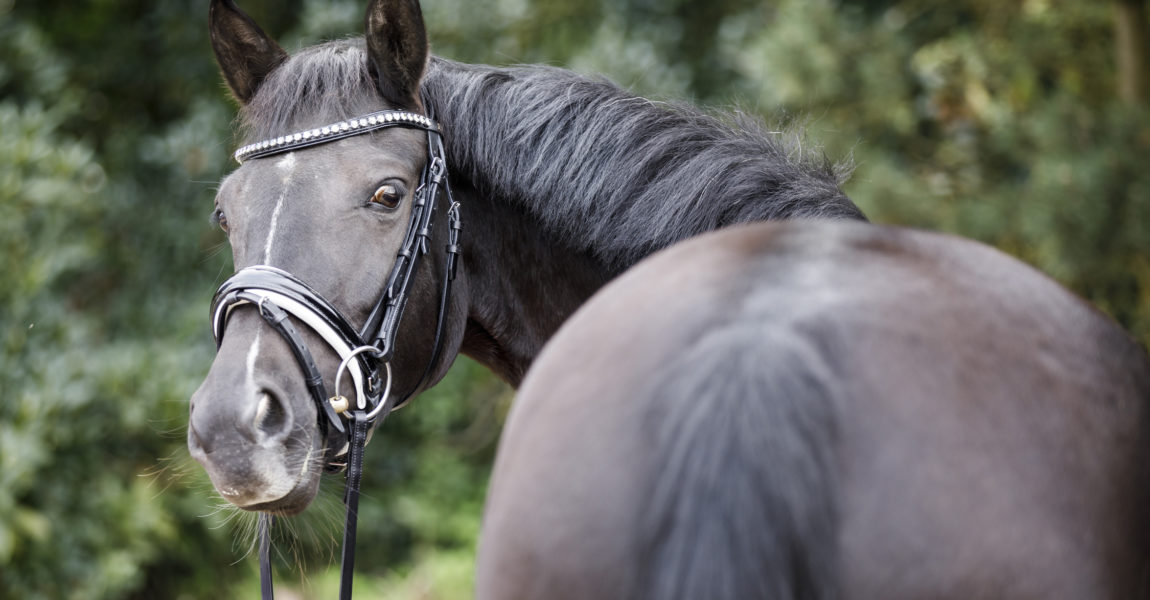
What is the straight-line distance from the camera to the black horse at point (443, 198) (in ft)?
5.47

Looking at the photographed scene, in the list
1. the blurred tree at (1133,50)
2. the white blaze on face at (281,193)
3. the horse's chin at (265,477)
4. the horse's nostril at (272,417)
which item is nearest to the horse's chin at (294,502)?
the horse's chin at (265,477)

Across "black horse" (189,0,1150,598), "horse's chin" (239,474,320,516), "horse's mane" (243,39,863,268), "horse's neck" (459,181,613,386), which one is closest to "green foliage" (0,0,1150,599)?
"horse's mane" (243,39,863,268)

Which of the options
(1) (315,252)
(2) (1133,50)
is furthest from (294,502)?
(2) (1133,50)

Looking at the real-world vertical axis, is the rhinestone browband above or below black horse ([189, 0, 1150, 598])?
below

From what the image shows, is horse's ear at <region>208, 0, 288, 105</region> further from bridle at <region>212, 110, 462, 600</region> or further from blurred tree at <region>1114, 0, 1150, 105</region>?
blurred tree at <region>1114, 0, 1150, 105</region>

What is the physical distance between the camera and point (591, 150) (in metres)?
1.97

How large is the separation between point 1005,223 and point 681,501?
14.3ft

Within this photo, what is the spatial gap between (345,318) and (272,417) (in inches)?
9.3

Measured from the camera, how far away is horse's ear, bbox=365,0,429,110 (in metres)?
1.93

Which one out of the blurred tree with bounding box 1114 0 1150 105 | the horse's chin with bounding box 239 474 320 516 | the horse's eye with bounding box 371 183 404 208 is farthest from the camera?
the blurred tree with bounding box 1114 0 1150 105

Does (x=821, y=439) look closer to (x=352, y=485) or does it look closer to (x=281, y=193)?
(x=352, y=485)

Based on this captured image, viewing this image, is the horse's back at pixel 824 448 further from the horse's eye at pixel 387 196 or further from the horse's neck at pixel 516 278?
the horse's neck at pixel 516 278

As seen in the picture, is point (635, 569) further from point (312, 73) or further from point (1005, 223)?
point (1005, 223)

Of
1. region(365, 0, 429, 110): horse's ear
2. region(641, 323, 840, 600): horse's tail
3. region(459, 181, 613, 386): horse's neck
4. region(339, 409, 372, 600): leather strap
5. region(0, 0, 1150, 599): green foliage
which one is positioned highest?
region(641, 323, 840, 600): horse's tail
